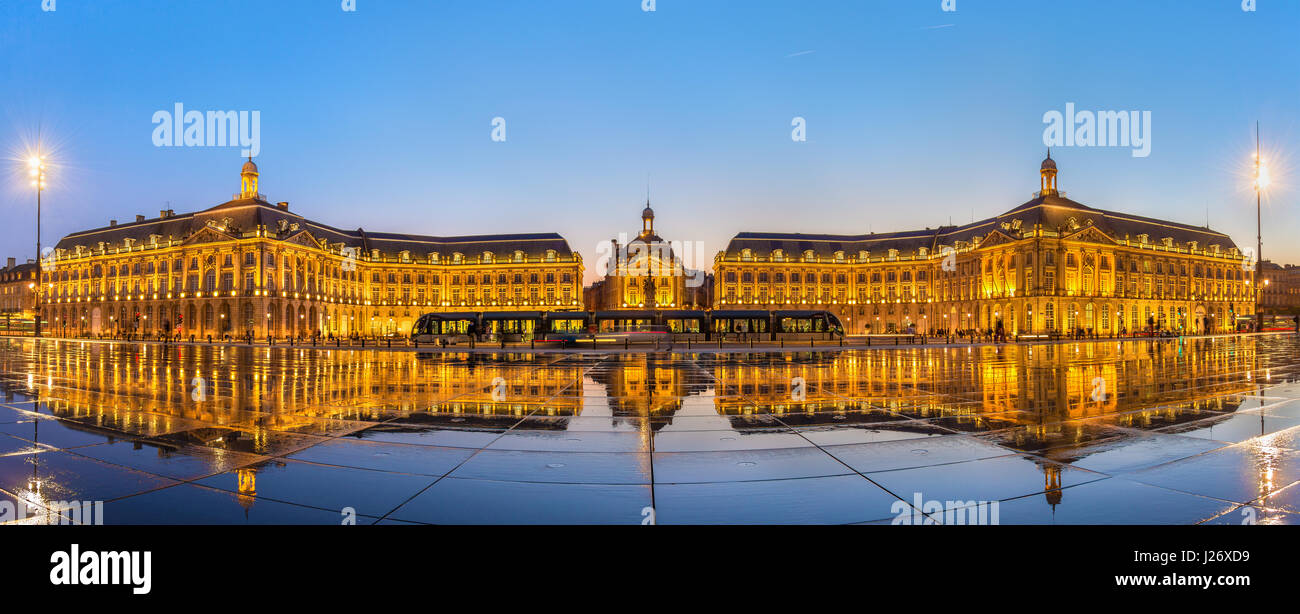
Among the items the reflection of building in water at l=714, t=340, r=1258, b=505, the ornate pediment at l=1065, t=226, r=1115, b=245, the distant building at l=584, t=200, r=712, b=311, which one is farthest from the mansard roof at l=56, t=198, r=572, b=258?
the reflection of building in water at l=714, t=340, r=1258, b=505

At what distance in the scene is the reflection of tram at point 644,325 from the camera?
2389 inches

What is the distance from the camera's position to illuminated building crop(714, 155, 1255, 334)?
3506 inches

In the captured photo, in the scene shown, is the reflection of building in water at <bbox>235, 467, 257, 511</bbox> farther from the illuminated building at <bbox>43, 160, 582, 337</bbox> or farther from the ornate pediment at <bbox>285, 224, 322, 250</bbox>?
the ornate pediment at <bbox>285, 224, 322, 250</bbox>

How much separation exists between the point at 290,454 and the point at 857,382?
1500cm

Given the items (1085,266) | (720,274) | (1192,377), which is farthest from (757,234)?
(1192,377)

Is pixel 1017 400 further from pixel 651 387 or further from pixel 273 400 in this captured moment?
pixel 273 400

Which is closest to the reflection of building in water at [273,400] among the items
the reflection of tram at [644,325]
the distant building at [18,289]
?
the reflection of tram at [644,325]

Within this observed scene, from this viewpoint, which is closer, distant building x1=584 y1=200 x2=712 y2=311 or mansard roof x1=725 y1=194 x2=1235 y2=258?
mansard roof x1=725 y1=194 x2=1235 y2=258

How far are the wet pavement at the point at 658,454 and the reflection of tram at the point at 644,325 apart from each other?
44830mm

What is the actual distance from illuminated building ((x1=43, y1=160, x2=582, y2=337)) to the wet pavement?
7206cm

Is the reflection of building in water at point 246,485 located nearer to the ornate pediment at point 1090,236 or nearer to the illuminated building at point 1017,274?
the illuminated building at point 1017,274

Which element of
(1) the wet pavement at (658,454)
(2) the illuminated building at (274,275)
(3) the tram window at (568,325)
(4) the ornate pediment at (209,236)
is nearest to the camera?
(1) the wet pavement at (658,454)
